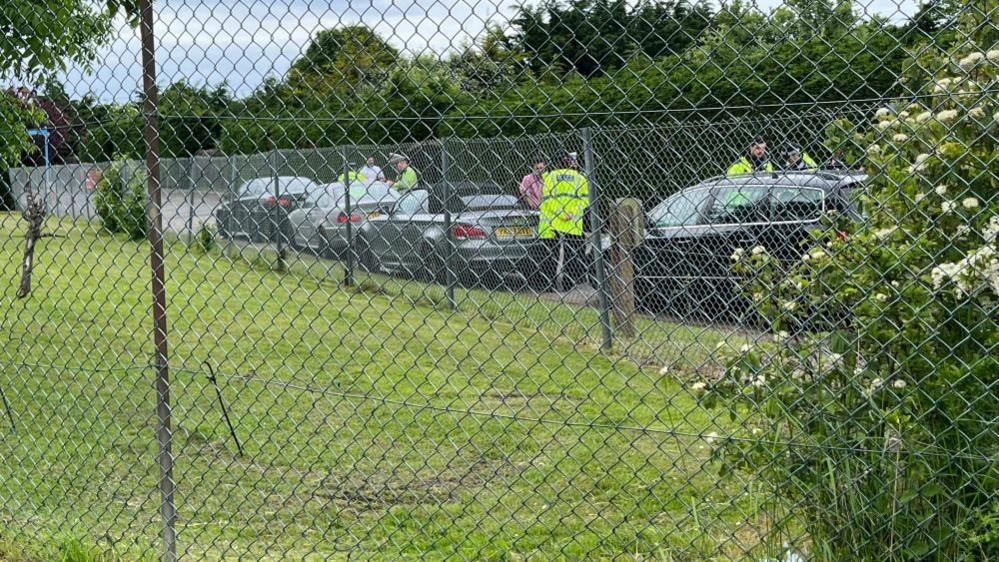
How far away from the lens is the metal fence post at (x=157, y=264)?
3688 millimetres

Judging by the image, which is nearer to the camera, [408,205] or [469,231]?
[408,205]

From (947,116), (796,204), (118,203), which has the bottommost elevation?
(118,203)

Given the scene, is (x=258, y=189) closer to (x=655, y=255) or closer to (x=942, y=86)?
(x=655, y=255)

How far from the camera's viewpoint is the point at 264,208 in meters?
4.38

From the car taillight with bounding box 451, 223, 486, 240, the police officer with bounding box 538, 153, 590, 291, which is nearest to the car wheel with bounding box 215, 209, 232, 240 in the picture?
the car taillight with bounding box 451, 223, 486, 240

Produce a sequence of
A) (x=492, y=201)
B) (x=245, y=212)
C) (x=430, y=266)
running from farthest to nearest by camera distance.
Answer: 1. (x=430, y=266)
2. (x=245, y=212)
3. (x=492, y=201)

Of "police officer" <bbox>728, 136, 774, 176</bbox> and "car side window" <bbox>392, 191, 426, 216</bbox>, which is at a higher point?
"police officer" <bbox>728, 136, 774, 176</bbox>

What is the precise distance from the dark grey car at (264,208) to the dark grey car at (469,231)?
0.34m

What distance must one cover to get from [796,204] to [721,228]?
114 centimetres

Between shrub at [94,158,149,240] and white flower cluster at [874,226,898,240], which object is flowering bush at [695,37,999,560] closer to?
white flower cluster at [874,226,898,240]

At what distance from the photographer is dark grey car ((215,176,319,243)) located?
14.6 ft

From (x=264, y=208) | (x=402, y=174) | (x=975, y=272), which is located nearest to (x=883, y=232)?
(x=975, y=272)

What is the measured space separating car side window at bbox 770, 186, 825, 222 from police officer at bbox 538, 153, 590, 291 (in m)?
0.98

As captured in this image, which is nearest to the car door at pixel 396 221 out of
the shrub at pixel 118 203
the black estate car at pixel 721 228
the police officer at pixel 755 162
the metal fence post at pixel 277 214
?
the metal fence post at pixel 277 214
